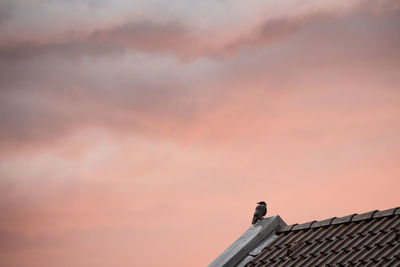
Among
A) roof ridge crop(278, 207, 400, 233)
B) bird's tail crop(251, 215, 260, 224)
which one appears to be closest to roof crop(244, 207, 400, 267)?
roof ridge crop(278, 207, 400, 233)

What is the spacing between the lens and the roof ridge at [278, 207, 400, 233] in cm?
1421

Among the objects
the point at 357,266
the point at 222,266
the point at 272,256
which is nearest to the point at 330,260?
the point at 357,266

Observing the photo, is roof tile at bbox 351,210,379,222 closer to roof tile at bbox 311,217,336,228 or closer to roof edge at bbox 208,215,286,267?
roof tile at bbox 311,217,336,228

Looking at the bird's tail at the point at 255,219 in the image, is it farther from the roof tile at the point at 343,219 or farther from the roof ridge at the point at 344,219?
the roof tile at the point at 343,219

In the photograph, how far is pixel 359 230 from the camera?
14.3 m

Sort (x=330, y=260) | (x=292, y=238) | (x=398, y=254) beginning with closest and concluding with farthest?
(x=398, y=254), (x=330, y=260), (x=292, y=238)

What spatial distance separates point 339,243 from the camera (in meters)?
14.3

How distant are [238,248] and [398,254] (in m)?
4.71

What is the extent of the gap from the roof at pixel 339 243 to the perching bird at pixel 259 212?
0.73 m

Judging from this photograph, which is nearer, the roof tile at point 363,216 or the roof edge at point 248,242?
the roof tile at point 363,216

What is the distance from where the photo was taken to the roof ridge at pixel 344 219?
14212 mm

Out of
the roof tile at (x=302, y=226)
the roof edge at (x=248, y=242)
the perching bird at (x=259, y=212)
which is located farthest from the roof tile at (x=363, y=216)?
the perching bird at (x=259, y=212)

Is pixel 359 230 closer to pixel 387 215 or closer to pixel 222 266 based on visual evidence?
pixel 387 215

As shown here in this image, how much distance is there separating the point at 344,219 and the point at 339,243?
911 mm
